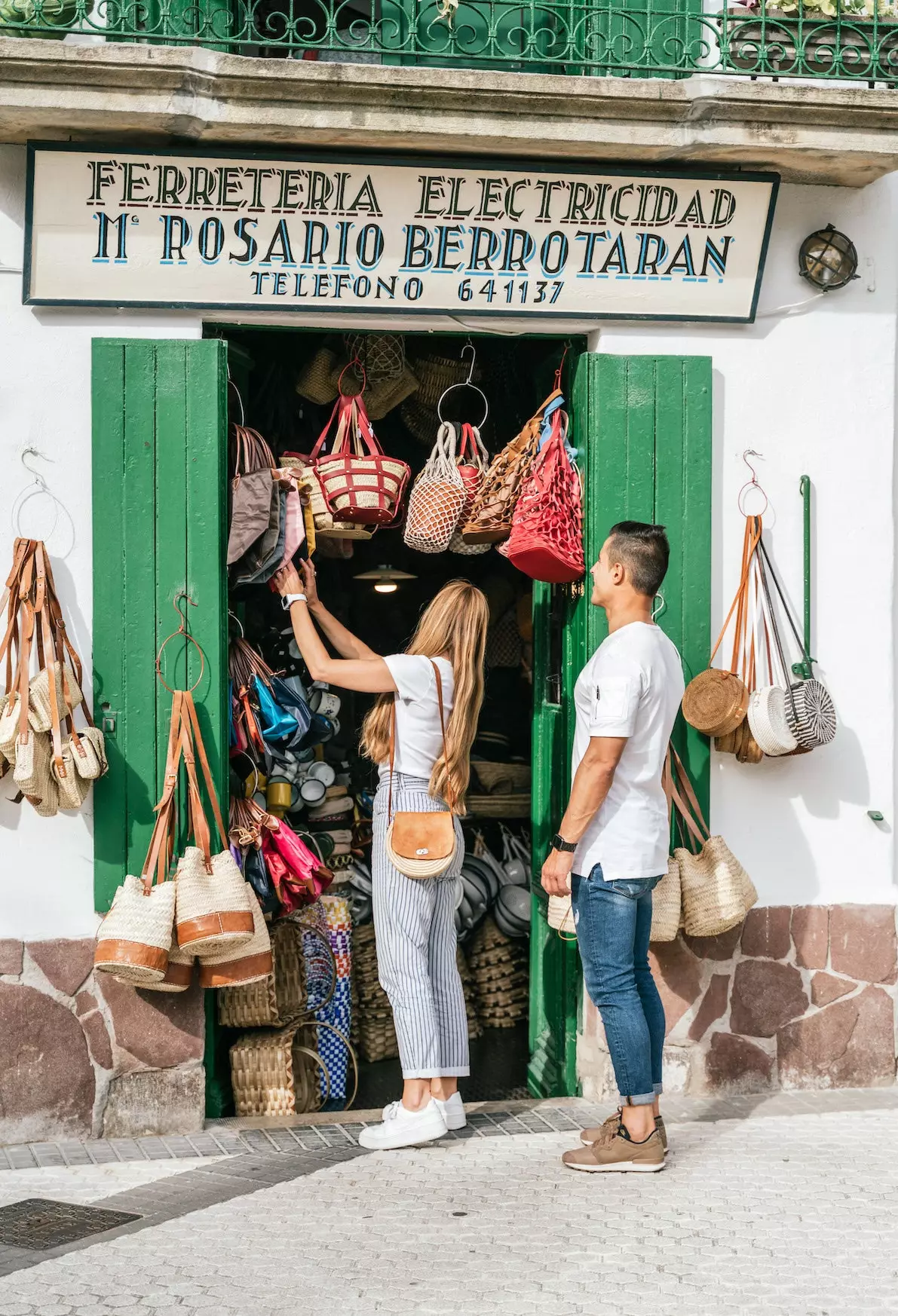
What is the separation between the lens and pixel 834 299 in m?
6.09

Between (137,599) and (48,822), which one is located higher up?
(137,599)

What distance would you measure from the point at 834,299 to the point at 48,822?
12.3 ft

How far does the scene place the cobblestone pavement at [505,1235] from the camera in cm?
408

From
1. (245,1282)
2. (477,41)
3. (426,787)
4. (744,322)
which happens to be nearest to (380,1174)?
(245,1282)

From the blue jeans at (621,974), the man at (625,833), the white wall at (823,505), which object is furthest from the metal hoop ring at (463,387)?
the blue jeans at (621,974)

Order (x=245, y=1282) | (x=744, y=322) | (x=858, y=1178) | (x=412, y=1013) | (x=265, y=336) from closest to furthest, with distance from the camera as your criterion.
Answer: (x=245, y=1282)
(x=858, y=1178)
(x=412, y=1013)
(x=744, y=322)
(x=265, y=336)

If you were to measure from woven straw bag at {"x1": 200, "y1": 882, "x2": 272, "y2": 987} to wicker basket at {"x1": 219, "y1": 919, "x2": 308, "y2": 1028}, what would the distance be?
43 centimetres

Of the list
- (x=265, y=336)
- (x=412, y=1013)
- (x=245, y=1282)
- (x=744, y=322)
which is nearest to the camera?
(x=245, y=1282)

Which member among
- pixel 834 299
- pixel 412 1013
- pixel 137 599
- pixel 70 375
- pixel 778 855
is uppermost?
pixel 834 299

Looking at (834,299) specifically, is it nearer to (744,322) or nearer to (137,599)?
(744,322)

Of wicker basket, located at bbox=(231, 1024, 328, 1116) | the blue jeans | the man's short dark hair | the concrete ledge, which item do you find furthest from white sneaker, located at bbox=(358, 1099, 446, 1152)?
the concrete ledge

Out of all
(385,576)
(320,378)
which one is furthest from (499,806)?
(320,378)

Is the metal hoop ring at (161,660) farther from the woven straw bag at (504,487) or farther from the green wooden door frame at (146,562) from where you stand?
the woven straw bag at (504,487)

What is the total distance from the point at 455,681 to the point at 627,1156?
177 centimetres
